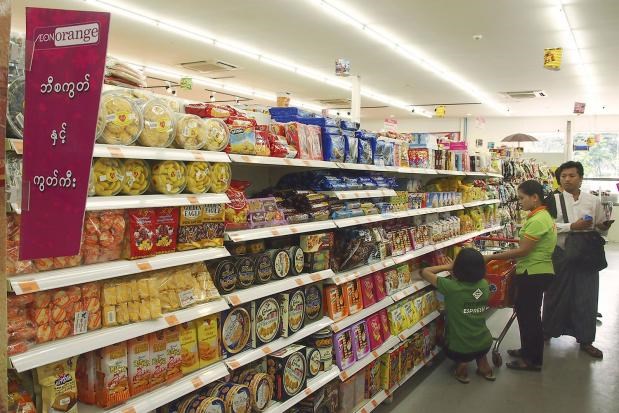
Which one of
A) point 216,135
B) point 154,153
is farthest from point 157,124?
point 216,135

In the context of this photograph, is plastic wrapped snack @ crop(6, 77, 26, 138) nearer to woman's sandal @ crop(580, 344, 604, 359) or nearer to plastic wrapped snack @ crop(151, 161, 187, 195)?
plastic wrapped snack @ crop(151, 161, 187, 195)

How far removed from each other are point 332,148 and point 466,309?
1999 mm

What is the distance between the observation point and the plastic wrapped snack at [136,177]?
6.82 ft

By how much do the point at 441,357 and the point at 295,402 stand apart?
270 cm

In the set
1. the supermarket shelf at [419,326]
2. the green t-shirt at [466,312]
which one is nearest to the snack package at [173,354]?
the supermarket shelf at [419,326]

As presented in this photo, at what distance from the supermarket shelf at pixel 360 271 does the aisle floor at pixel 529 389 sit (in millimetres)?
1086

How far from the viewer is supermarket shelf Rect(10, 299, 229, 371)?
5.52 feet

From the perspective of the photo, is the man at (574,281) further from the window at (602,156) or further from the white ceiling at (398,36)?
the window at (602,156)

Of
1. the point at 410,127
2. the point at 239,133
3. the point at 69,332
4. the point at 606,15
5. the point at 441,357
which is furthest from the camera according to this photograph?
the point at 410,127

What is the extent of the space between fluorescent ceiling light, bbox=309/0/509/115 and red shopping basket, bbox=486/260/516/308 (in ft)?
15.3

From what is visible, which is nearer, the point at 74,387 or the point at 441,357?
the point at 74,387

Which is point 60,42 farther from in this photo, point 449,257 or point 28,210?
point 449,257

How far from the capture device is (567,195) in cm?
524

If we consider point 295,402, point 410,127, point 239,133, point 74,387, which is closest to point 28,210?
point 74,387
